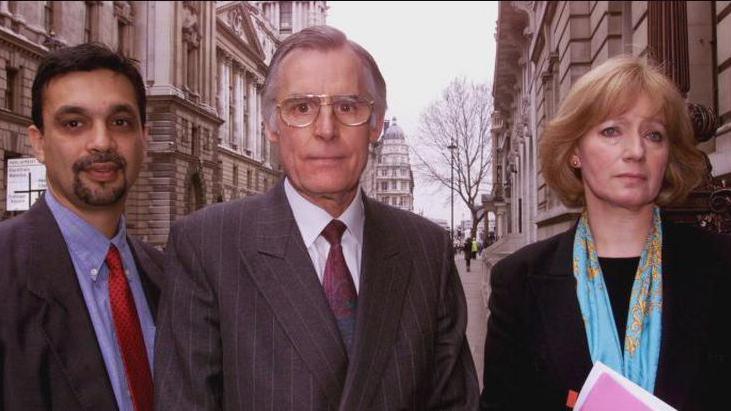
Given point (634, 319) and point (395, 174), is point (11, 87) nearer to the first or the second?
point (634, 319)

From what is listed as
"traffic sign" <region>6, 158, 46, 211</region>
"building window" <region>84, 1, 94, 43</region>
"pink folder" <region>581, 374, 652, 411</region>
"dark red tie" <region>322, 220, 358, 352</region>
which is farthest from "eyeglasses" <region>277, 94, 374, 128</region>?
"building window" <region>84, 1, 94, 43</region>

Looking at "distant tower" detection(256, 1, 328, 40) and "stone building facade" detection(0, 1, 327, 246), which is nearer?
"stone building facade" detection(0, 1, 327, 246)

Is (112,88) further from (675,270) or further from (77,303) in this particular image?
(675,270)

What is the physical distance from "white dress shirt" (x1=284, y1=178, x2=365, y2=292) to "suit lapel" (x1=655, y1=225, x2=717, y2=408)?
1.12 meters

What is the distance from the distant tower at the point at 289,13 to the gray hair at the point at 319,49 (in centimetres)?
10858

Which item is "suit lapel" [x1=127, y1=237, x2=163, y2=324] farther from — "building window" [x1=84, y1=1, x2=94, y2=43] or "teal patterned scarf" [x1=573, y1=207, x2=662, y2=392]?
"building window" [x1=84, y1=1, x2=94, y2=43]

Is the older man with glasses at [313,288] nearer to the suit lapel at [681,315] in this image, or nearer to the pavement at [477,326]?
the suit lapel at [681,315]

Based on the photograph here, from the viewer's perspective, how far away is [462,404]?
2.43m

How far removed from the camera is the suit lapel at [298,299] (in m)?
2.19

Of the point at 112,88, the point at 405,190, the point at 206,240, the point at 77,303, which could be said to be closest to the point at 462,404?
the point at 206,240

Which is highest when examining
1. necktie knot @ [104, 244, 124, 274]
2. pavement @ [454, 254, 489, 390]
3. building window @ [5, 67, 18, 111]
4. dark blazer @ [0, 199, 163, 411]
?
building window @ [5, 67, 18, 111]

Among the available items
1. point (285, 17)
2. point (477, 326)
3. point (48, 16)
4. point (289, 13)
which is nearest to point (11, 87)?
point (48, 16)

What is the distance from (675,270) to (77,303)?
2.24 meters

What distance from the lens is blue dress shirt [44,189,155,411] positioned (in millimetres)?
2553
